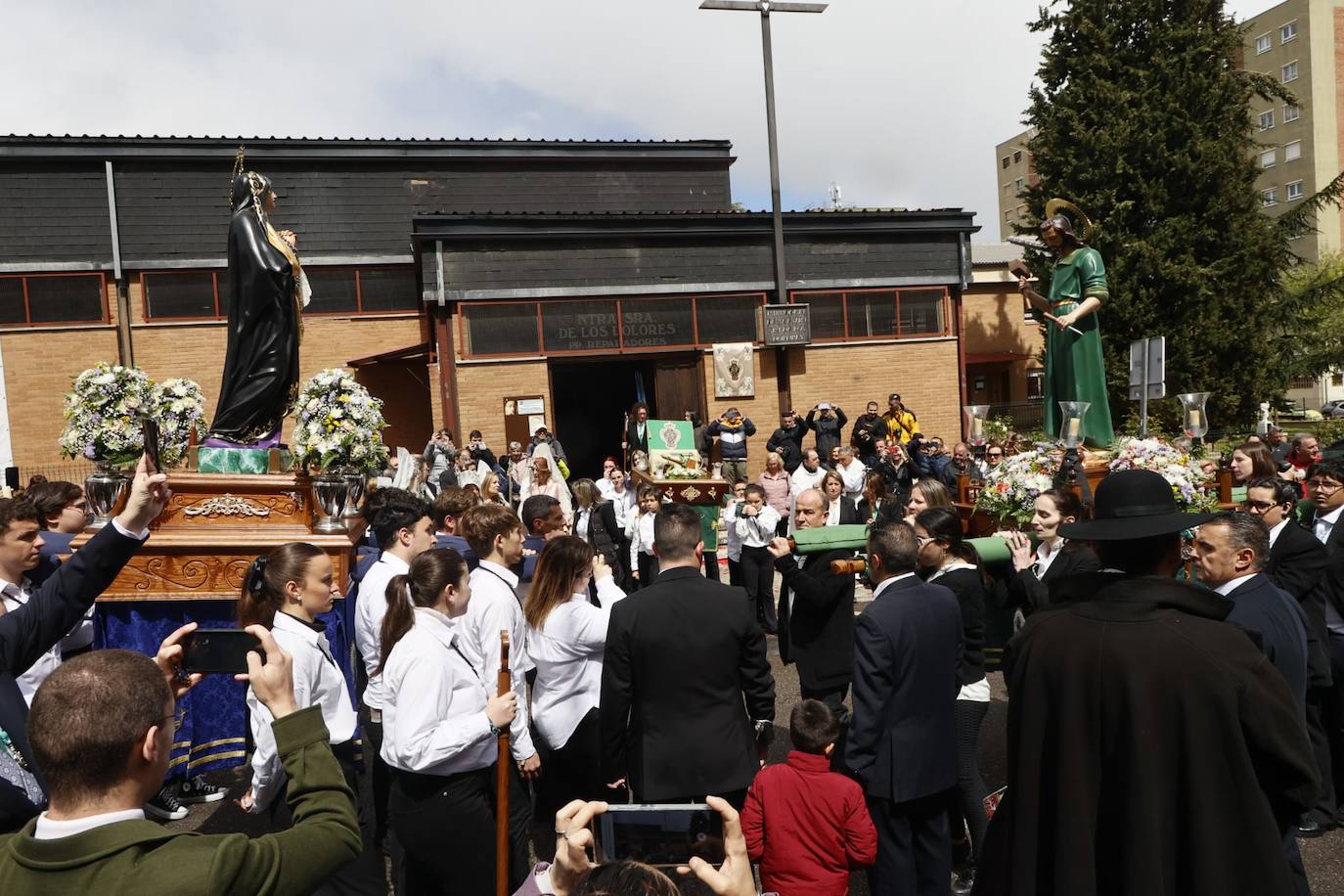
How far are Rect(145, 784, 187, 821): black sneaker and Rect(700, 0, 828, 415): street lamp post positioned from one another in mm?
16487

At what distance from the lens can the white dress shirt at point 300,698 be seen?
148 inches

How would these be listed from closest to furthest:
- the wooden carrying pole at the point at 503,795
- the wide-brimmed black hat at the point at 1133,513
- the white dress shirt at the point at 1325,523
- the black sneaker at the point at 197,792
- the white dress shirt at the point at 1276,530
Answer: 1. the wide-brimmed black hat at the point at 1133,513
2. the wooden carrying pole at the point at 503,795
3. the white dress shirt at the point at 1276,530
4. the white dress shirt at the point at 1325,523
5. the black sneaker at the point at 197,792

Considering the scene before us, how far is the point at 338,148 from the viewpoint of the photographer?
81.9 feet

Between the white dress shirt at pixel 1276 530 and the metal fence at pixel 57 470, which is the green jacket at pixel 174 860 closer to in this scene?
the white dress shirt at pixel 1276 530

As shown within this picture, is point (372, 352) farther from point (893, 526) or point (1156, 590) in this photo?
point (1156, 590)

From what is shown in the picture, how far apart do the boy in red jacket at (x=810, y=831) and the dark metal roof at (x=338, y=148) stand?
77.9 ft

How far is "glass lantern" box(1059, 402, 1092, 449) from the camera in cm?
845

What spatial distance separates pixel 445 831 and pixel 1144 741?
8.48 feet

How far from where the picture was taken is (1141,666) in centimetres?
267

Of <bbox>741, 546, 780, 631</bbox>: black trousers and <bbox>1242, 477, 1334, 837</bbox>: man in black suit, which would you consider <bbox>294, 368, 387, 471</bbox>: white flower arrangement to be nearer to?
<bbox>741, 546, 780, 631</bbox>: black trousers

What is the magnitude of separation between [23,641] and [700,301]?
65.9 feet

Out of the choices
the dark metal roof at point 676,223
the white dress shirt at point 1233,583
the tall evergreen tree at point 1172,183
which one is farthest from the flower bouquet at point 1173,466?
the tall evergreen tree at point 1172,183

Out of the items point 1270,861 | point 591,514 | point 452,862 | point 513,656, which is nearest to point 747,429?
point 591,514

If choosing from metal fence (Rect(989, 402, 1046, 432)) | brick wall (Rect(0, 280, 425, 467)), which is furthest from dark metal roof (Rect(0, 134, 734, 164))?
metal fence (Rect(989, 402, 1046, 432))
